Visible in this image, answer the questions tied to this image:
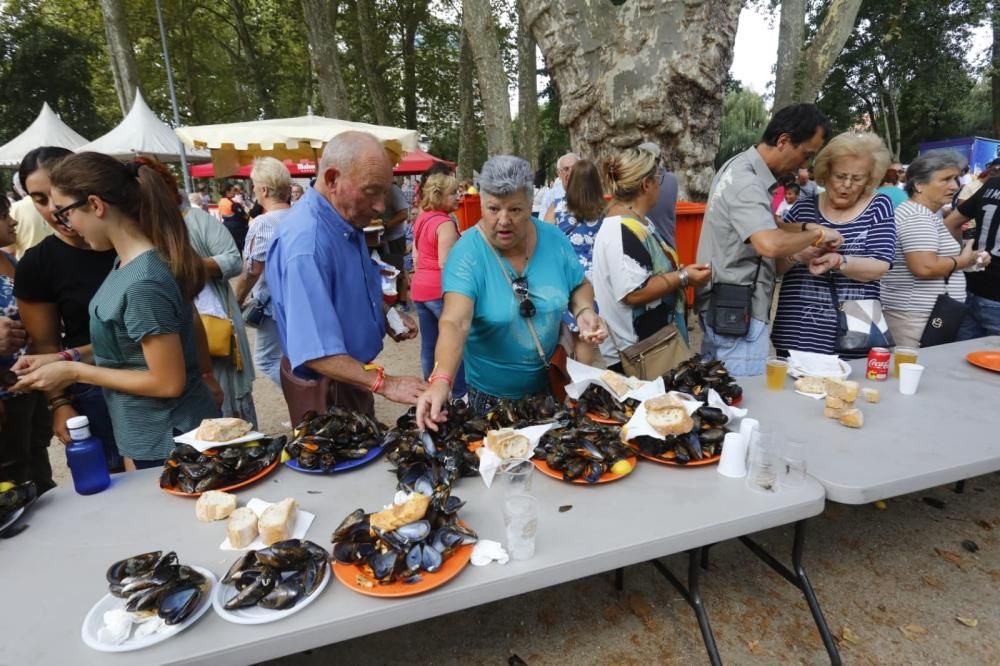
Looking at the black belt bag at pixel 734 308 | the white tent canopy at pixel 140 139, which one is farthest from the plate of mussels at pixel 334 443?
the white tent canopy at pixel 140 139

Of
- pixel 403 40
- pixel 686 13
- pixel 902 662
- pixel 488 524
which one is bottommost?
pixel 902 662

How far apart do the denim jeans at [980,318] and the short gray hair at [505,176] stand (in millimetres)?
3556

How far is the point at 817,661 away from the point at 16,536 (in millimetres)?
2878

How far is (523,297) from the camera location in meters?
2.26

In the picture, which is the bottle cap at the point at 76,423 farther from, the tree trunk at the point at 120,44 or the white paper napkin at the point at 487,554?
the tree trunk at the point at 120,44

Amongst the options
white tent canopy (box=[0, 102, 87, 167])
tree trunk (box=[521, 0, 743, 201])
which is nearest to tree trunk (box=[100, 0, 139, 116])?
white tent canopy (box=[0, 102, 87, 167])

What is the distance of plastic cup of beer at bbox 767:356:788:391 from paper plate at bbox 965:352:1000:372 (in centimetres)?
104

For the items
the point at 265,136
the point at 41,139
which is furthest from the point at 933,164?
the point at 41,139

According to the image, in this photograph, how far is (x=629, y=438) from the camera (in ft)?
5.94

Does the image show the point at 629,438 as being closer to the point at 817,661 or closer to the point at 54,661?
the point at 817,661

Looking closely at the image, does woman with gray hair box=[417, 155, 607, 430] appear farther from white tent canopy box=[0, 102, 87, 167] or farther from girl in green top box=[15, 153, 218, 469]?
white tent canopy box=[0, 102, 87, 167]

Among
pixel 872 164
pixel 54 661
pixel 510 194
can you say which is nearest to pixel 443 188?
pixel 510 194

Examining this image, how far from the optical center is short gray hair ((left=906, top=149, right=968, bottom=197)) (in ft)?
11.5

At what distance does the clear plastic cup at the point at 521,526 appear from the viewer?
1.33m
